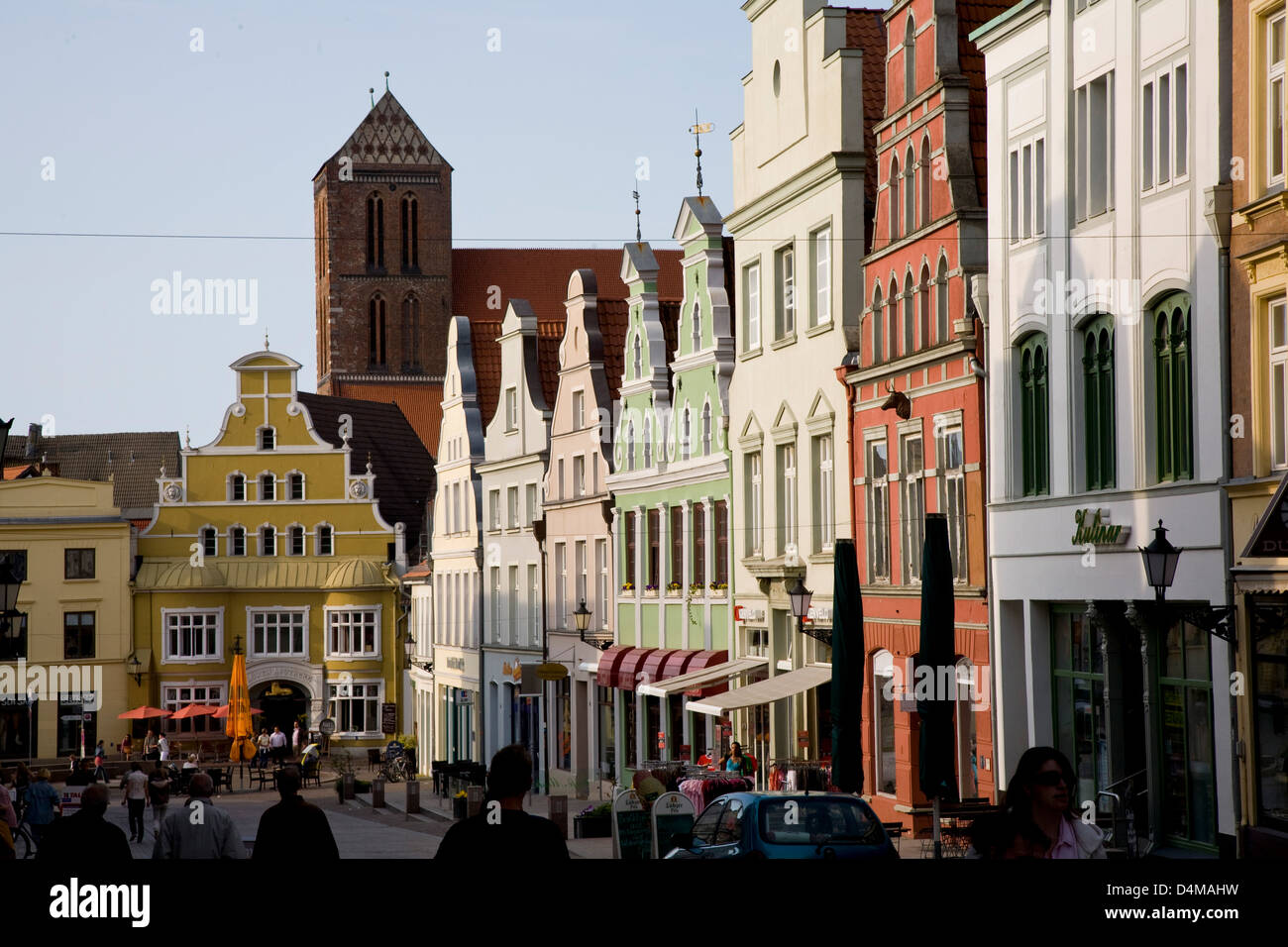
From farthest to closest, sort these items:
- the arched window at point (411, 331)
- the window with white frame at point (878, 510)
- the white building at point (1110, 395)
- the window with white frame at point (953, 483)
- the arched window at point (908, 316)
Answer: the arched window at point (411, 331) → the window with white frame at point (878, 510) → the arched window at point (908, 316) → the window with white frame at point (953, 483) → the white building at point (1110, 395)

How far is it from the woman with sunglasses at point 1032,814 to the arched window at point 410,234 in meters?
111

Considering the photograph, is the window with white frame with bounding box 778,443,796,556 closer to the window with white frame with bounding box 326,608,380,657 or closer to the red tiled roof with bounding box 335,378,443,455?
the window with white frame with bounding box 326,608,380,657

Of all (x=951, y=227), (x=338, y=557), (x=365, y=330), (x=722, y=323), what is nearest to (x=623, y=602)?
(x=722, y=323)

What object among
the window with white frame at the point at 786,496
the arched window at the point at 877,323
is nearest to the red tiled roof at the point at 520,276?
the window with white frame at the point at 786,496

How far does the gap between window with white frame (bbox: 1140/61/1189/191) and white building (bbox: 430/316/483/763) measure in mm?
35154

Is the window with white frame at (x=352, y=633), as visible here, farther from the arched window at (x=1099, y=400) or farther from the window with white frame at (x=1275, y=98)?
the window with white frame at (x=1275, y=98)

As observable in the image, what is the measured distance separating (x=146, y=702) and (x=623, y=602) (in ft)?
99.9

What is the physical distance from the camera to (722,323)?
1460 inches

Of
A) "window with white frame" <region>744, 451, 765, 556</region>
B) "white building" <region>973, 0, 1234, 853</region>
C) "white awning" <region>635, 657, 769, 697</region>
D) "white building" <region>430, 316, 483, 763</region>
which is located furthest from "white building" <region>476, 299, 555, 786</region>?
"white building" <region>973, 0, 1234, 853</region>

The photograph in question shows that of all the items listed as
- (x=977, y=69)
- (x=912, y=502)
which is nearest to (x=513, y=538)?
(x=912, y=502)

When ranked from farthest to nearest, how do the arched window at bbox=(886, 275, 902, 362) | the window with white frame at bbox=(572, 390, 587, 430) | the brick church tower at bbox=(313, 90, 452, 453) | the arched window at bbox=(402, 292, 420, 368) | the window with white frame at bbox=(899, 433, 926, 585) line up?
the arched window at bbox=(402, 292, 420, 368)
the brick church tower at bbox=(313, 90, 452, 453)
the window with white frame at bbox=(572, 390, 587, 430)
the arched window at bbox=(886, 275, 902, 362)
the window with white frame at bbox=(899, 433, 926, 585)

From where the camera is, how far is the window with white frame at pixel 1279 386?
60.5 feet

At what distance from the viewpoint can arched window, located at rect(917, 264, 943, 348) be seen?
27.2 meters
